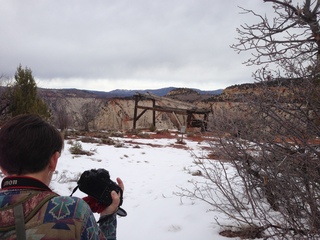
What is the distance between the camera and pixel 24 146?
1.13 metres

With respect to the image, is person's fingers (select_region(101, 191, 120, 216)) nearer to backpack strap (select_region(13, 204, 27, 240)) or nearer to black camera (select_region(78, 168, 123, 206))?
black camera (select_region(78, 168, 123, 206))

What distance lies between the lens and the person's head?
1.13 metres

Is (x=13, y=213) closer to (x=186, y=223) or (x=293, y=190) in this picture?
(x=293, y=190)

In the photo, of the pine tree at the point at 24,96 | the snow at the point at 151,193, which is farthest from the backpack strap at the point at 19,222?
the pine tree at the point at 24,96

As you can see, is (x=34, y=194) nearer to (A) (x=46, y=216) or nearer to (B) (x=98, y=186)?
(A) (x=46, y=216)

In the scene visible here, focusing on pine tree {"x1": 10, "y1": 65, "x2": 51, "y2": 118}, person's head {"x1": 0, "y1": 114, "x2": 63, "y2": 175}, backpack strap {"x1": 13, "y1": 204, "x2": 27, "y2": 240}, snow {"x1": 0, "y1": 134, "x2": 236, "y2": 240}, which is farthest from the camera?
pine tree {"x1": 10, "y1": 65, "x2": 51, "y2": 118}

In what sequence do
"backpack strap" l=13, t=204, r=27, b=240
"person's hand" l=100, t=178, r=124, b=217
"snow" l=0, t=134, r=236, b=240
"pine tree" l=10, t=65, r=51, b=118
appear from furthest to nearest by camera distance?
"pine tree" l=10, t=65, r=51, b=118
"snow" l=0, t=134, r=236, b=240
"person's hand" l=100, t=178, r=124, b=217
"backpack strap" l=13, t=204, r=27, b=240

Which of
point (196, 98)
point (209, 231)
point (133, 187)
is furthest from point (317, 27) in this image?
point (196, 98)

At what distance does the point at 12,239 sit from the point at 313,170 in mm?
2221

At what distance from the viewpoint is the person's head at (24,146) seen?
1132 mm

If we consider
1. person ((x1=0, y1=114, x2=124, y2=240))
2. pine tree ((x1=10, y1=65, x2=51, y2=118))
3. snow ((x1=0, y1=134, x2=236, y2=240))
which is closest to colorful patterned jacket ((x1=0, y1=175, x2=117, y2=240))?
person ((x1=0, y1=114, x2=124, y2=240))

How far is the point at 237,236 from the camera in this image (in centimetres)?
339

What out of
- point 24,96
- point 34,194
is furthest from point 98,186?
point 24,96

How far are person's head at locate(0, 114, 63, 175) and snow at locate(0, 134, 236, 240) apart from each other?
8.07 feet
